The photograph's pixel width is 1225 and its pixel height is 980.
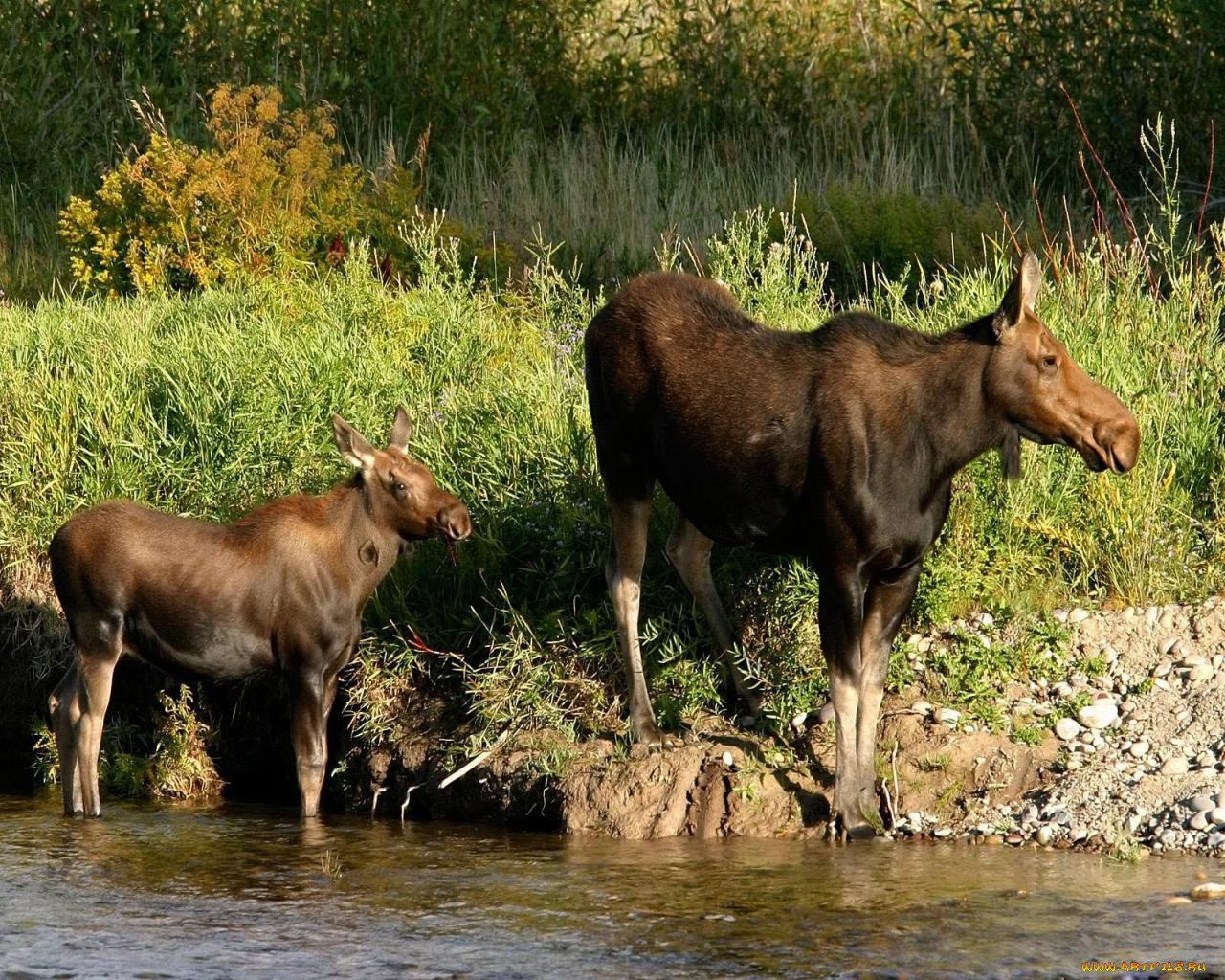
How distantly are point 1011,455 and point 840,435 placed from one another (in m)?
0.69

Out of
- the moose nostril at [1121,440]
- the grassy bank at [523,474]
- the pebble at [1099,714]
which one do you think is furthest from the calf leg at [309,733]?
the moose nostril at [1121,440]

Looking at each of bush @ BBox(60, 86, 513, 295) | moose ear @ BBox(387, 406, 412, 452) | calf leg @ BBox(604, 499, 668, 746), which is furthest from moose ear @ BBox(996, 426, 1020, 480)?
bush @ BBox(60, 86, 513, 295)

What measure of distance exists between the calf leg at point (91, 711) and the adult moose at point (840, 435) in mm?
2375

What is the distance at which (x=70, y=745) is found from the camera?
8.57m

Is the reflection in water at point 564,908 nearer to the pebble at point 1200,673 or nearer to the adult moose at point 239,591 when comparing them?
the adult moose at point 239,591

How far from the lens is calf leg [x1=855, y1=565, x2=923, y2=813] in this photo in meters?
7.44

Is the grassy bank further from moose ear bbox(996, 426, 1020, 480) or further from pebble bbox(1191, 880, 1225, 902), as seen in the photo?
pebble bbox(1191, 880, 1225, 902)

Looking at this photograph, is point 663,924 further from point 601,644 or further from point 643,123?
point 643,123

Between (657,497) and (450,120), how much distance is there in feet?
37.9

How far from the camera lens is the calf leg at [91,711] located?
8.41 metres

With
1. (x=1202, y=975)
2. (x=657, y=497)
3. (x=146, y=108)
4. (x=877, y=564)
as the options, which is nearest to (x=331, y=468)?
(x=657, y=497)

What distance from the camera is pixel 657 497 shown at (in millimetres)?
9086

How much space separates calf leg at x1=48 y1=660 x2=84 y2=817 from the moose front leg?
3.55 m

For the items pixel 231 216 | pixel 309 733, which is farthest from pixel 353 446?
pixel 231 216
